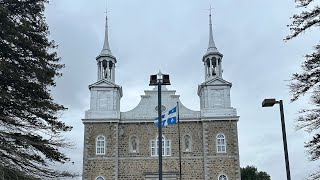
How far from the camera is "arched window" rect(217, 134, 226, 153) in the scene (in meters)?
36.8

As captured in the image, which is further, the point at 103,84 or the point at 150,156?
the point at 103,84

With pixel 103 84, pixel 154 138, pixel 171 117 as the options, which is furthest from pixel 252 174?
pixel 171 117

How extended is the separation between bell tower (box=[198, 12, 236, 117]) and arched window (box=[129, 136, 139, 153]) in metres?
6.02

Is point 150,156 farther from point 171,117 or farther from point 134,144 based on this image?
point 171,117

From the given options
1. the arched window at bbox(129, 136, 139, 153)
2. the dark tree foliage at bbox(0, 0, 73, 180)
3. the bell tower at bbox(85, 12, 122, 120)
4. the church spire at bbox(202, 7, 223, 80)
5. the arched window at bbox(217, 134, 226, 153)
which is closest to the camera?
the dark tree foliage at bbox(0, 0, 73, 180)

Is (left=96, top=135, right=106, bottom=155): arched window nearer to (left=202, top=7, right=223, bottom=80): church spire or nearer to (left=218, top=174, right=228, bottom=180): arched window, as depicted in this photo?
(left=218, top=174, right=228, bottom=180): arched window

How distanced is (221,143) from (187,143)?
2.86 metres

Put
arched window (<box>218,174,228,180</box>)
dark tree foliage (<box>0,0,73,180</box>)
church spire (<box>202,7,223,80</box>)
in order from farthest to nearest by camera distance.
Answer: church spire (<box>202,7,223,80</box>)
arched window (<box>218,174,228,180</box>)
dark tree foliage (<box>0,0,73,180</box>)

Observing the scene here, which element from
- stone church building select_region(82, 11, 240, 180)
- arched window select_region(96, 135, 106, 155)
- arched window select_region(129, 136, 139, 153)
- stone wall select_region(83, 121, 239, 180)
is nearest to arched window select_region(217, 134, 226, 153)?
stone church building select_region(82, 11, 240, 180)

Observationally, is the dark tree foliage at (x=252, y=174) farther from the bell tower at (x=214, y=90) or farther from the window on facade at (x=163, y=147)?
the window on facade at (x=163, y=147)

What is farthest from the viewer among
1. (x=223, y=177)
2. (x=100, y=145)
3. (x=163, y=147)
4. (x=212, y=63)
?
(x=212, y=63)

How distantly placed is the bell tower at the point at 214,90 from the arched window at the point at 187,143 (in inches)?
92.2

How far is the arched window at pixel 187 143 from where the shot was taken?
1474 inches

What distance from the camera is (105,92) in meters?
38.7
